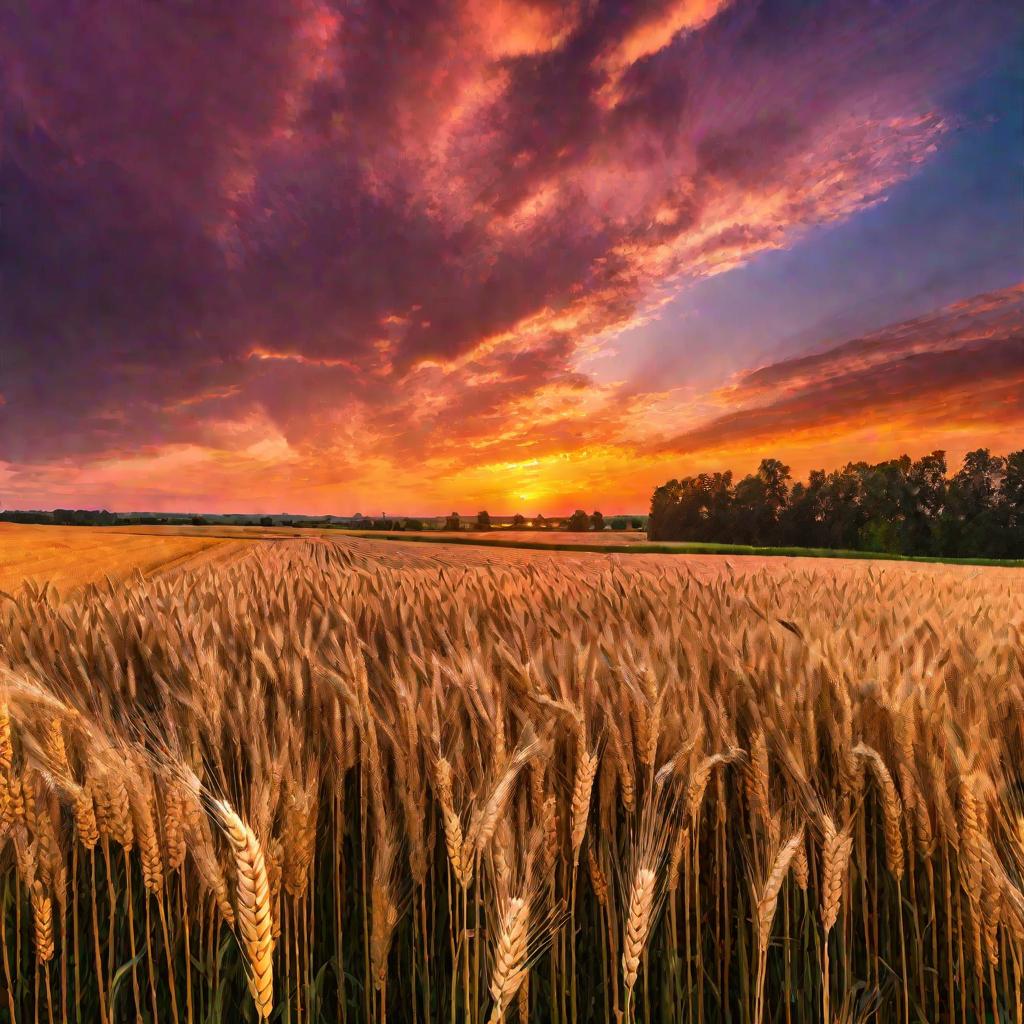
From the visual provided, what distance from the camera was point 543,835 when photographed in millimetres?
1379

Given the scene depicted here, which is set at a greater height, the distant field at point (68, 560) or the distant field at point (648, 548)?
the distant field at point (68, 560)

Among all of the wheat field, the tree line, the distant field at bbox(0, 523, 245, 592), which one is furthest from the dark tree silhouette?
the wheat field

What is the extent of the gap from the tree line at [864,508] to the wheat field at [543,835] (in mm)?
36262

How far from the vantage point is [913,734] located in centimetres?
159

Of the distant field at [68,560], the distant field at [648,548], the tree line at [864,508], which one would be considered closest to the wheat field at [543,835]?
the distant field at [68,560]

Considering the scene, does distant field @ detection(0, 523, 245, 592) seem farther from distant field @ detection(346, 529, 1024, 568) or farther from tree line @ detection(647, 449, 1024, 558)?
tree line @ detection(647, 449, 1024, 558)

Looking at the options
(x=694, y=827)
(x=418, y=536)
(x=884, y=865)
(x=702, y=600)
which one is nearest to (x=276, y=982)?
(x=694, y=827)

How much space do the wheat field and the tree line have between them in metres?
36.3

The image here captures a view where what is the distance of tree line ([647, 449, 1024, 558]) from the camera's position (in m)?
34.7

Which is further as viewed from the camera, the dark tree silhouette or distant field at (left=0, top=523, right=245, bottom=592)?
the dark tree silhouette

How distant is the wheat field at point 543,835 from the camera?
4.53 feet

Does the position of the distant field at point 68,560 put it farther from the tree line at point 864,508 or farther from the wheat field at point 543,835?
the tree line at point 864,508

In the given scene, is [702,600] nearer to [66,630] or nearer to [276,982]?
[276,982]

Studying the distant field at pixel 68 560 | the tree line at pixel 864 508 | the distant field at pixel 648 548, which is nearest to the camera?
the distant field at pixel 68 560
